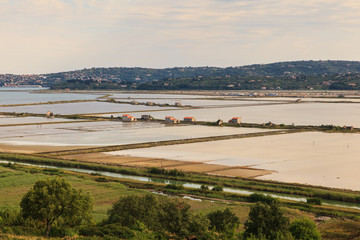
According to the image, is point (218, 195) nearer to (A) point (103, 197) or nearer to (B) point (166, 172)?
(A) point (103, 197)

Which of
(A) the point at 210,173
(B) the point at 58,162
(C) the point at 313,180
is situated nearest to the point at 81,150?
(B) the point at 58,162

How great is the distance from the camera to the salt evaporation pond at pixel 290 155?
38719 millimetres

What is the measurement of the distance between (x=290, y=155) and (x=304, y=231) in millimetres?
27099

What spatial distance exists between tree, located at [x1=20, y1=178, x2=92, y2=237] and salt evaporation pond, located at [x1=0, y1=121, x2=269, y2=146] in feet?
112

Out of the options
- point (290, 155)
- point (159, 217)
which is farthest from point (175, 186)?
point (290, 155)

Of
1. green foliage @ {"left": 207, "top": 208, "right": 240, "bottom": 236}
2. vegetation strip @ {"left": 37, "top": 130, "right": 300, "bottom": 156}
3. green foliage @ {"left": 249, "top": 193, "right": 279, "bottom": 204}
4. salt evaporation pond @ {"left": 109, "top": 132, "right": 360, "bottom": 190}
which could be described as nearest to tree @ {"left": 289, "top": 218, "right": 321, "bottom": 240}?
green foliage @ {"left": 207, "top": 208, "right": 240, "bottom": 236}

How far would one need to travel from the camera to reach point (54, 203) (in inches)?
868

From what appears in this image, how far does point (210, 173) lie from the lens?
40.0 meters

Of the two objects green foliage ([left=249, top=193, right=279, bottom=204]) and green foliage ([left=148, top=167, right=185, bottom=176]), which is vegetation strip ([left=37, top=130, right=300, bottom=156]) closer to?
green foliage ([left=148, top=167, right=185, bottom=176])

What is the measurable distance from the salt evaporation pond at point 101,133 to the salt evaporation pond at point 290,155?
7709mm

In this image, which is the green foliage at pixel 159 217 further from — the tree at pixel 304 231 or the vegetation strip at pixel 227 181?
the vegetation strip at pixel 227 181

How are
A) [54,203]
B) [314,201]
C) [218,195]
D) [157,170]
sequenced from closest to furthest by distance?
1. [54,203]
2. [314,201]
3. [218,195]
4. [157,170]

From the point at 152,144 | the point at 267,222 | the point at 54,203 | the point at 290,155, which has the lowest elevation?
the point at 152,144

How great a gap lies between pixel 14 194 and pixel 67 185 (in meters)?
11.4
